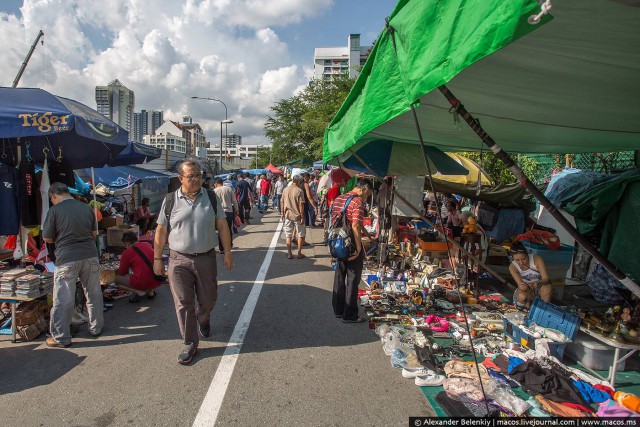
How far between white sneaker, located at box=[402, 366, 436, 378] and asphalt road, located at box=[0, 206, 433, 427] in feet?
0.25

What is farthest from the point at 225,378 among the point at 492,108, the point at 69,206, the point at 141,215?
the point at 141,215

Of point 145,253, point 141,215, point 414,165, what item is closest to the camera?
point 145,253

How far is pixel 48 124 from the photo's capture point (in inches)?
163

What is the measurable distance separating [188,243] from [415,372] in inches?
105

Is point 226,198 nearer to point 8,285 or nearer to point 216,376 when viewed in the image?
point 8,285

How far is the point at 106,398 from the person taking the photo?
3150 mm

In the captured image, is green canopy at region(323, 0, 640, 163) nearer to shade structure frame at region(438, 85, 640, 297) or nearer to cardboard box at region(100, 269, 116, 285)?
shade structure frame at region(438, 85, 640, 297)

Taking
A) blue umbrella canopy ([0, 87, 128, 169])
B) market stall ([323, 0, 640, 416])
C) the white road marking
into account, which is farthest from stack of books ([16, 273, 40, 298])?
market stall ([323, 0, 640, 416])

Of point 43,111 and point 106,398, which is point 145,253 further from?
point 106,398

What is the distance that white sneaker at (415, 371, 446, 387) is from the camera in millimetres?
3406

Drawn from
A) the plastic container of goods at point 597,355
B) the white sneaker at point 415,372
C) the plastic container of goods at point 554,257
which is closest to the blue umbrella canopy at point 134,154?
the white sneaker at point 415,372

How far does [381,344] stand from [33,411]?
340 cm

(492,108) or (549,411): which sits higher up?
A: (492,108)

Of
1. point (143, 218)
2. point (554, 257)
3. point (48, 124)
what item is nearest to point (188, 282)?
point (48, 124)
